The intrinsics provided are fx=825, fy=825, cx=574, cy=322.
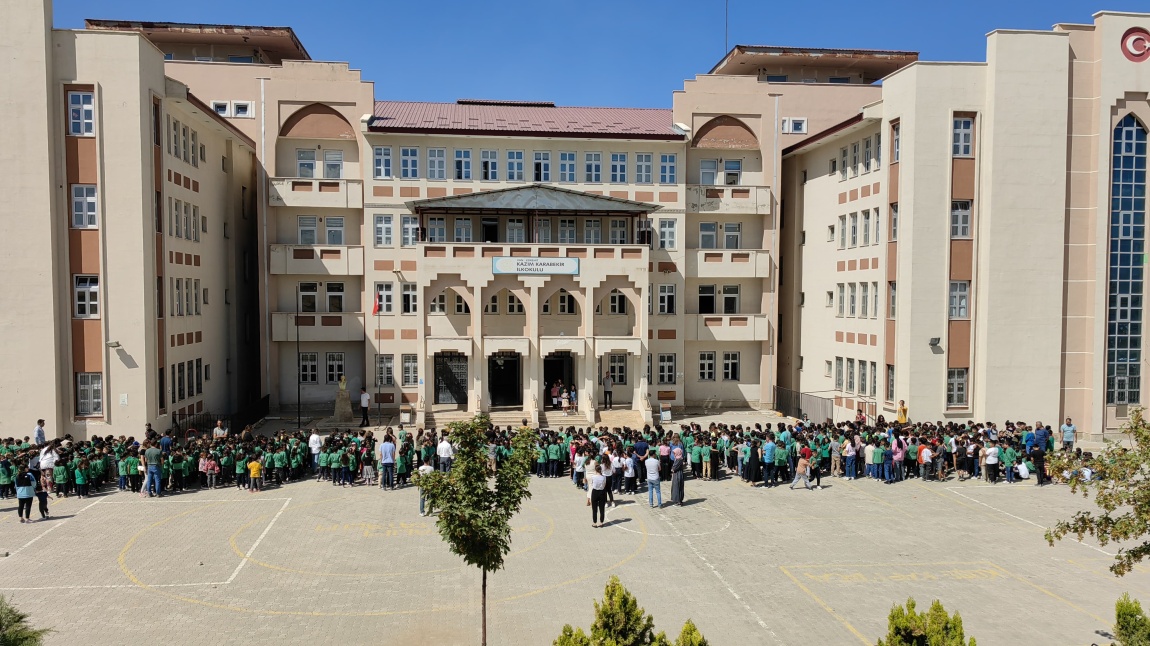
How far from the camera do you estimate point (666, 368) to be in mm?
39531

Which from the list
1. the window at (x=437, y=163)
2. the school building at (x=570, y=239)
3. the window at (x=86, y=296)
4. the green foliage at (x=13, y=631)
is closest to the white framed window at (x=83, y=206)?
the school building at (x=570, y=239)

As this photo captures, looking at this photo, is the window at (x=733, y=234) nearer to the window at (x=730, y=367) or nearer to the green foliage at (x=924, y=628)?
the window at (x=730, y=367)

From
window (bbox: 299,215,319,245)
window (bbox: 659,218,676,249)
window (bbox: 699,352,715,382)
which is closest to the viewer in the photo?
window (bbox: 299,215,319,245)

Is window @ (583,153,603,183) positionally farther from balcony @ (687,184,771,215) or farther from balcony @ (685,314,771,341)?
balcony @ (685,314,771,341)

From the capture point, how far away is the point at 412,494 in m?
23.9

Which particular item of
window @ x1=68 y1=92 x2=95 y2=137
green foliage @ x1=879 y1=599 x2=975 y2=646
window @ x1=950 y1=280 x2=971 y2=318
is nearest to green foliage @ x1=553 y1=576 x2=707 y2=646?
green foliage @ x1=879 y1=599 x2=975 y2=646

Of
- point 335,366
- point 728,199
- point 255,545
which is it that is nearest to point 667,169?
point 728,199

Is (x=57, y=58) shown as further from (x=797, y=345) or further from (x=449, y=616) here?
(x=797, y=345)

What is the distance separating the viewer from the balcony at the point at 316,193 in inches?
1474

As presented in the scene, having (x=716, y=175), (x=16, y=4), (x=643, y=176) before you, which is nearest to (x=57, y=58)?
(x=16, y=4)

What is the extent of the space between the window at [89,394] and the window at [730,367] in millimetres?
26697

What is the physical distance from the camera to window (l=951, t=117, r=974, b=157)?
3127 cm

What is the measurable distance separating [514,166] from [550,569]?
24.4m

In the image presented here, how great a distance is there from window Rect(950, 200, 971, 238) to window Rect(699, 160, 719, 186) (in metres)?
11.9
